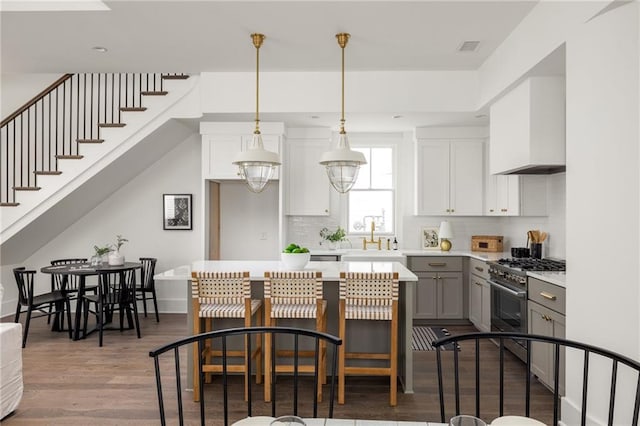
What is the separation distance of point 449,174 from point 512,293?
7.29 ft

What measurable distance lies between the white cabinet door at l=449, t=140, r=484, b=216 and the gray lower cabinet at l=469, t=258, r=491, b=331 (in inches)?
30.6

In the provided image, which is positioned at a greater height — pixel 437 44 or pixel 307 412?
pixel 437 44

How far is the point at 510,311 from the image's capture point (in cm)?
402

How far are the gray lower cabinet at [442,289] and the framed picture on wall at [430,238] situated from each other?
2.13 feet

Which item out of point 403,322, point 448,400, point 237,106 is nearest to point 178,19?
point 237,106

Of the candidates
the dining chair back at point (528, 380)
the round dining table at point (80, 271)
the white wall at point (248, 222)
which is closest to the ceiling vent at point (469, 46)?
the dining chair back at point (528, 380)

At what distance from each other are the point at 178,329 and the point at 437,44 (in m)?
4.33

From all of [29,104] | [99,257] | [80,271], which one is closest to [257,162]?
[80,271]

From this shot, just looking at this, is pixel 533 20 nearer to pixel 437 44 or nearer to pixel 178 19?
pixel 437 44

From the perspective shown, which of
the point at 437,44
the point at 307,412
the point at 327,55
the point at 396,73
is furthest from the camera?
the point at 396,73

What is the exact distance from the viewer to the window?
249 inches

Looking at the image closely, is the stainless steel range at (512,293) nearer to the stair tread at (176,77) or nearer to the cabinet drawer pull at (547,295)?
the cabinet drawer pull at (547,295)

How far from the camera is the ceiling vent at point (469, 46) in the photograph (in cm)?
395

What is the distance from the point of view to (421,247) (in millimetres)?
6148
